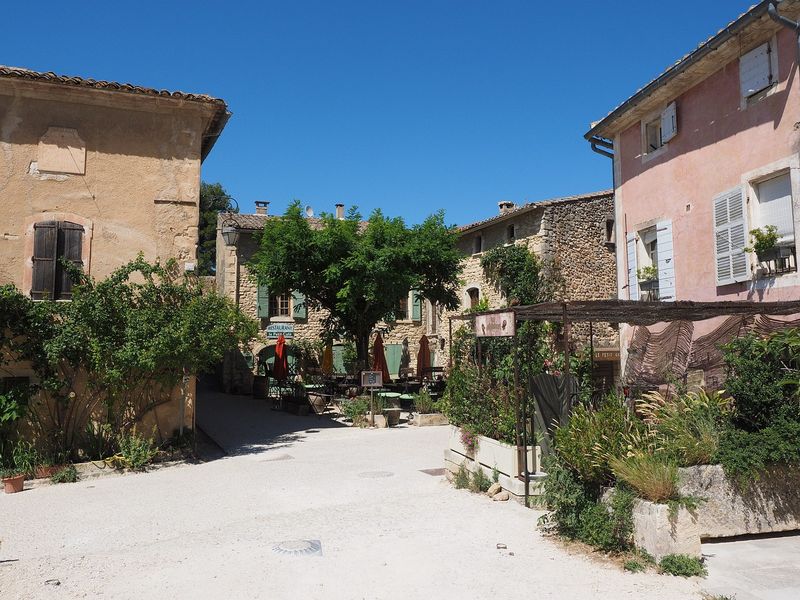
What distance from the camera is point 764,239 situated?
30.7 ft

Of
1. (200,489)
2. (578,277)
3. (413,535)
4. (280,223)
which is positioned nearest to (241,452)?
(200,489)

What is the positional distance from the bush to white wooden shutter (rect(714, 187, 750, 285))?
555cm

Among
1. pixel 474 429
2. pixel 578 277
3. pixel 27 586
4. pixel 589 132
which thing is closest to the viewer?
pixel 27 586

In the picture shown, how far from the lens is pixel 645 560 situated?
5344 mm

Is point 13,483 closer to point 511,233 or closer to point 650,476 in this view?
point 650,476

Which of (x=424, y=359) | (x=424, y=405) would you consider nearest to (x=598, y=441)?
(x=424, y=405)

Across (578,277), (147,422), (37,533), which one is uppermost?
(578,277)

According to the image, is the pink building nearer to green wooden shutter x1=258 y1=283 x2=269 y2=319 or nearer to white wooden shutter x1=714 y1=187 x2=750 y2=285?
white wooden shutter x1=714 y1=187 x2=750 y2=285

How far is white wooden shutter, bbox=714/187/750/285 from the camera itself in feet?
32.3

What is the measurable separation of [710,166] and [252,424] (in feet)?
36.5

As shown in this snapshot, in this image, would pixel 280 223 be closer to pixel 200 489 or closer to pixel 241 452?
pixel 241 452

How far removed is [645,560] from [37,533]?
6059 millimetres

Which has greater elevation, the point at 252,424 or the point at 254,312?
the point at 254,312

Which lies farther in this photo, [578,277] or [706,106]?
[578,277]
